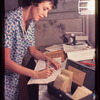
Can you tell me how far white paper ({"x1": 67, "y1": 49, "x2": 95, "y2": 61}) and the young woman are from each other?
0.55 feet

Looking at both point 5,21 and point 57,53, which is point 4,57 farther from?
point 57,53

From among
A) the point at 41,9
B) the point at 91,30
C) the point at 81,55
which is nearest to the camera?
the point at 41,9

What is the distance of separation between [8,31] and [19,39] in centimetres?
13

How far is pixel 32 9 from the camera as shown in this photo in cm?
110

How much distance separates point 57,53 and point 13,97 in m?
0.50

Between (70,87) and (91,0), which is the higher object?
(91,0)

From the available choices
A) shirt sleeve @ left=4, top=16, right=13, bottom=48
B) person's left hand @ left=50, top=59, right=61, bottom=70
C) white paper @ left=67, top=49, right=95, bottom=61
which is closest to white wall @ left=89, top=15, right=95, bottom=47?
white paper @ left=67, top=49, right=95, bottom=61

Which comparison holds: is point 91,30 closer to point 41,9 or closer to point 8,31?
point 41,9

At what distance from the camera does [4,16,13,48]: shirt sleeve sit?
37.8 inches

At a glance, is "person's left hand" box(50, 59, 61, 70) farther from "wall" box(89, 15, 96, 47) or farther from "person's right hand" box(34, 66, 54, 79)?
"wall" box(89, 15, 96, 47)

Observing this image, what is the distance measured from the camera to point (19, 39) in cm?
109

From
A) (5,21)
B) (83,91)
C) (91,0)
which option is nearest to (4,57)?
(5,21)

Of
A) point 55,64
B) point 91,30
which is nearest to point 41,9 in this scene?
point 55,64

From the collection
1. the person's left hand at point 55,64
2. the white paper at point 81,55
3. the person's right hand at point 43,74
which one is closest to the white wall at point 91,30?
the white paper at point 81,55
